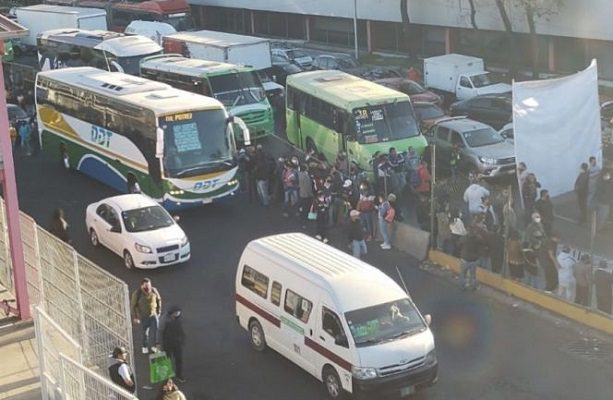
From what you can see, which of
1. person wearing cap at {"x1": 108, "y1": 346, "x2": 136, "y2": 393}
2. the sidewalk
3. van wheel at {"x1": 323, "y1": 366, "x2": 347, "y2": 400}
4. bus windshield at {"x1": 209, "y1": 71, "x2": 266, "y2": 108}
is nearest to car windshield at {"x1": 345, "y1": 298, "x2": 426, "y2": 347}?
van wheel at {"x1": 323, "y1": 366, "x2": 347, "y2": 400}

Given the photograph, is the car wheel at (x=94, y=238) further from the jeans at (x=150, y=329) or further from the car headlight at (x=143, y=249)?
the jeans at (x=150, y=329)

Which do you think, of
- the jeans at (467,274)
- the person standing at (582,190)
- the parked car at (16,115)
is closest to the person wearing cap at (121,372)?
the jeans at (467,274)

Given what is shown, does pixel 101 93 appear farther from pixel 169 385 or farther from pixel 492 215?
pixel 169 385

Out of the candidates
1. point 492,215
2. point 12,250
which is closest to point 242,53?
point 492,215

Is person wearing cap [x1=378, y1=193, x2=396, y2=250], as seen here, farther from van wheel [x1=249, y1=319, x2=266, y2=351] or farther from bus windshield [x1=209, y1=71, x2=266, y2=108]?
bus windshield [x1=209, y1=71, x2=266, y2=108]

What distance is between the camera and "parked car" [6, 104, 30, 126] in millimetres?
34531

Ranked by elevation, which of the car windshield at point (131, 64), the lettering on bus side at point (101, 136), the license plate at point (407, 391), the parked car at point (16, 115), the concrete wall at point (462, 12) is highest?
the concrete wall at point (462, 12)

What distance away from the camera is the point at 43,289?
1625 cm

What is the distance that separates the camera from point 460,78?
3853 cm

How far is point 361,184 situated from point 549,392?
8839 millimetres

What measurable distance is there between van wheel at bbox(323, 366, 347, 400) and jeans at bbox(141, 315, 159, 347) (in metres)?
3.22

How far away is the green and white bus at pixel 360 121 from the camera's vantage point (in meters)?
27.4

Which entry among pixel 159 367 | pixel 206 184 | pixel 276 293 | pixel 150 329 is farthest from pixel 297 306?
pixel 206 184

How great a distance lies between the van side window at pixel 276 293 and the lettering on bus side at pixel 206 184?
915 centimetres
